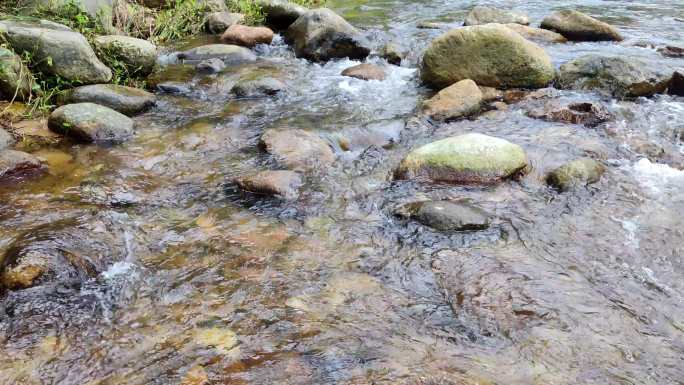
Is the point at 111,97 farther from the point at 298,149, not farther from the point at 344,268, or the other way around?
the point at 344,268

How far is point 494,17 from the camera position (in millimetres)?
10148

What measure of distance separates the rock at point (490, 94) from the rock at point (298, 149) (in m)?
2.50

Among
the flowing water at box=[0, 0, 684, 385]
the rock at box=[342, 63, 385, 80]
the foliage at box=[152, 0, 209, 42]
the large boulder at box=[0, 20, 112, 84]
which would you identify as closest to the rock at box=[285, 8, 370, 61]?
the rock at box=[342, 63, 385, 80]

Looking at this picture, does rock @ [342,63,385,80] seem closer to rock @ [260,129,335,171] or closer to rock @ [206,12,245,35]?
rock @ [260,129,335,171]

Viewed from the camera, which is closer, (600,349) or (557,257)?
(600,349)

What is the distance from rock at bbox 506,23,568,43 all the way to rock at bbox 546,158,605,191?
5.05m

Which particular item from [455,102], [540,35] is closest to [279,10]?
[540,35]

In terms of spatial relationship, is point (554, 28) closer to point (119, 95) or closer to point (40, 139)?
point (119, 95)

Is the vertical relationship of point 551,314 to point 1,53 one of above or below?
below

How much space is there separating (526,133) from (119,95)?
472 centimetres

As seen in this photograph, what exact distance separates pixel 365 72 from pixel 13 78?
4.53 m

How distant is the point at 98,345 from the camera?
280 centimetres

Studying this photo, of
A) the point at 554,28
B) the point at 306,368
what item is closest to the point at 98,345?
the point at 306,368

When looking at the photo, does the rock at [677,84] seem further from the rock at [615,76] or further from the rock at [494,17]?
the rock at [494,17]
